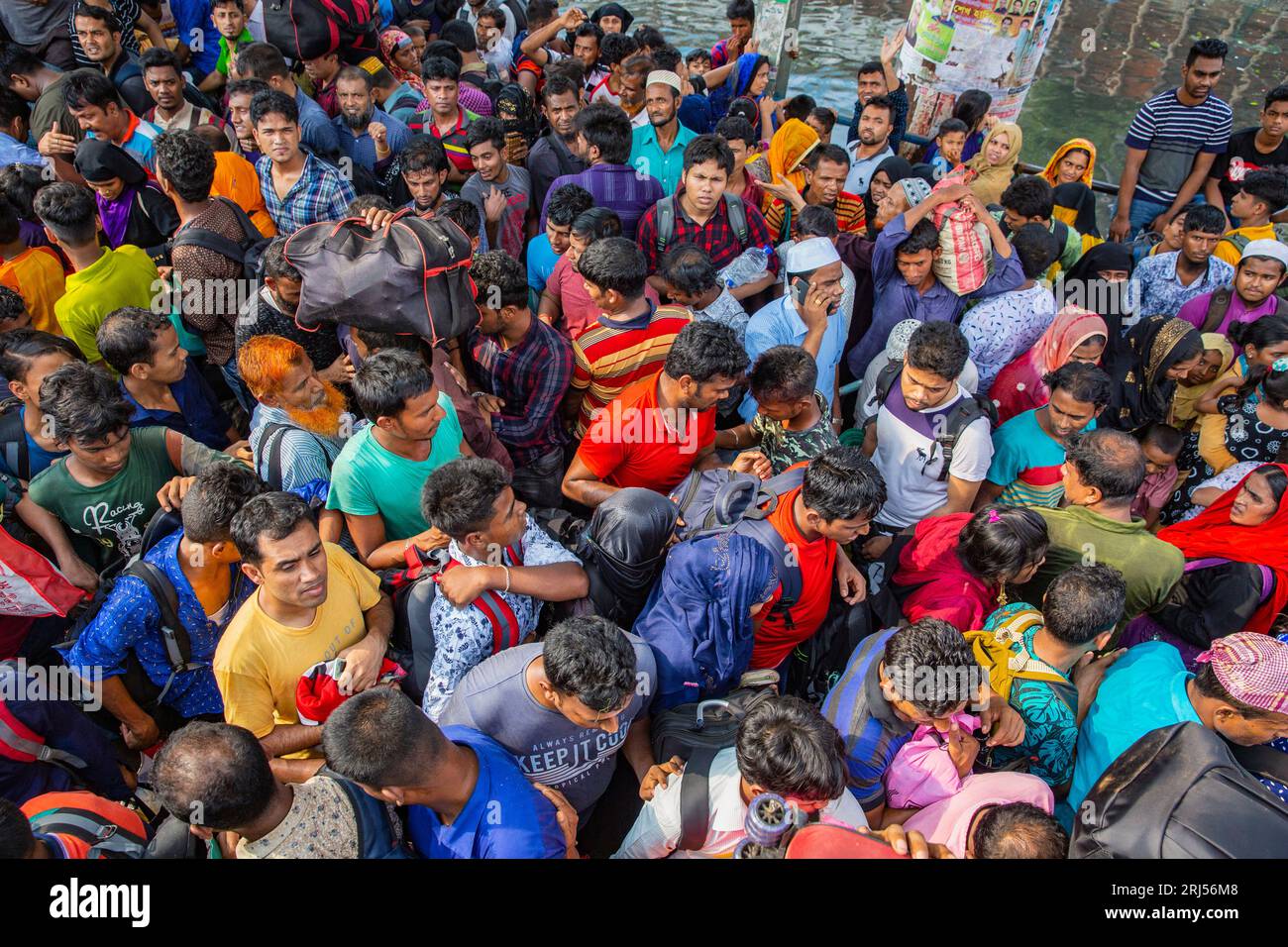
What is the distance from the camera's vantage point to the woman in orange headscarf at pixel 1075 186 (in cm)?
607

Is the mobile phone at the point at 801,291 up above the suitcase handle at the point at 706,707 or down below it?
above

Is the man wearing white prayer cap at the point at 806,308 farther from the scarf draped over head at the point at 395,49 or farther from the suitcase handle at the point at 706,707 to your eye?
the scarf draped over head at the point at 395,49

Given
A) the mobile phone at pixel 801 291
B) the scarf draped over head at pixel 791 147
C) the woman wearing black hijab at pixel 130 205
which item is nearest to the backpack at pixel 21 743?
the woman wearing black hijab at pixel 130 205

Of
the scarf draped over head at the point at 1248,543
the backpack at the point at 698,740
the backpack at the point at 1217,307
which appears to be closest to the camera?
the backpack at the point at 698,740

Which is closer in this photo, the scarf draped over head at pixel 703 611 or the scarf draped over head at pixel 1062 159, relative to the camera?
the scarf draped over head at pixel 703 611

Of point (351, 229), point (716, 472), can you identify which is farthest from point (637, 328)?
point (351, 229)

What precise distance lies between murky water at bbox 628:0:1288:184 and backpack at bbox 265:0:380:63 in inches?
249

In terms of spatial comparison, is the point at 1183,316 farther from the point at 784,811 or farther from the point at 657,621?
the point at 784,811

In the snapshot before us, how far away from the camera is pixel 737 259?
4906mm

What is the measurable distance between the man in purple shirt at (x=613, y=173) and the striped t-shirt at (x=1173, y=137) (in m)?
4.64

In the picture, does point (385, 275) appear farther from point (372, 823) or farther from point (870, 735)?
point (870, 735)

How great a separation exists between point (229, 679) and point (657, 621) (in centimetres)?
140

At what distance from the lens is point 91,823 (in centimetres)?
218

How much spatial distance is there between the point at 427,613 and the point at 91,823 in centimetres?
105
